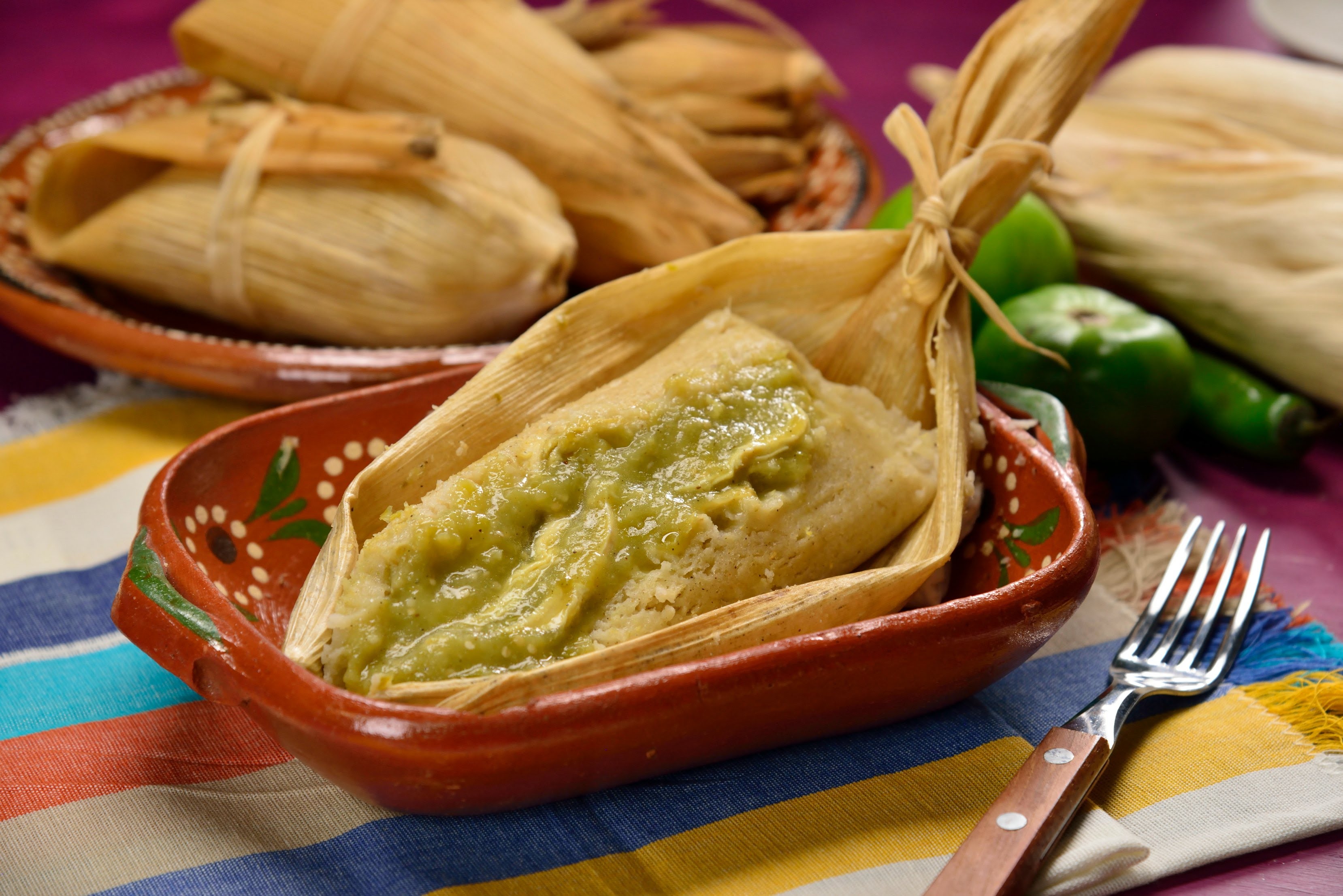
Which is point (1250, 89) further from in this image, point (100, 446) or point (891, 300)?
point (100, 446)

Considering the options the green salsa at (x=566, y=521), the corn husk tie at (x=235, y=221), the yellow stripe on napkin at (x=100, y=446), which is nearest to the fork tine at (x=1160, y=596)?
the green salsa at (x=566, y=521)

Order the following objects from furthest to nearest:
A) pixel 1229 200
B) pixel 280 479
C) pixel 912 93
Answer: pixel 912 93
pixel 1229 200
pixel 280 479

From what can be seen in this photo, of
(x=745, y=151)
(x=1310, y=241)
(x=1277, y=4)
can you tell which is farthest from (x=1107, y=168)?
(x=1277, y=4)

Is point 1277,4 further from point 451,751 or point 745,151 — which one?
point 451,751

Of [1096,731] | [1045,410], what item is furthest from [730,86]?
[1096,731]

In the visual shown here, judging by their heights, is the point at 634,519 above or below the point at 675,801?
above

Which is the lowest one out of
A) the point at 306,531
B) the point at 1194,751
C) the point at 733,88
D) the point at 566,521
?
the point at 1194,751
